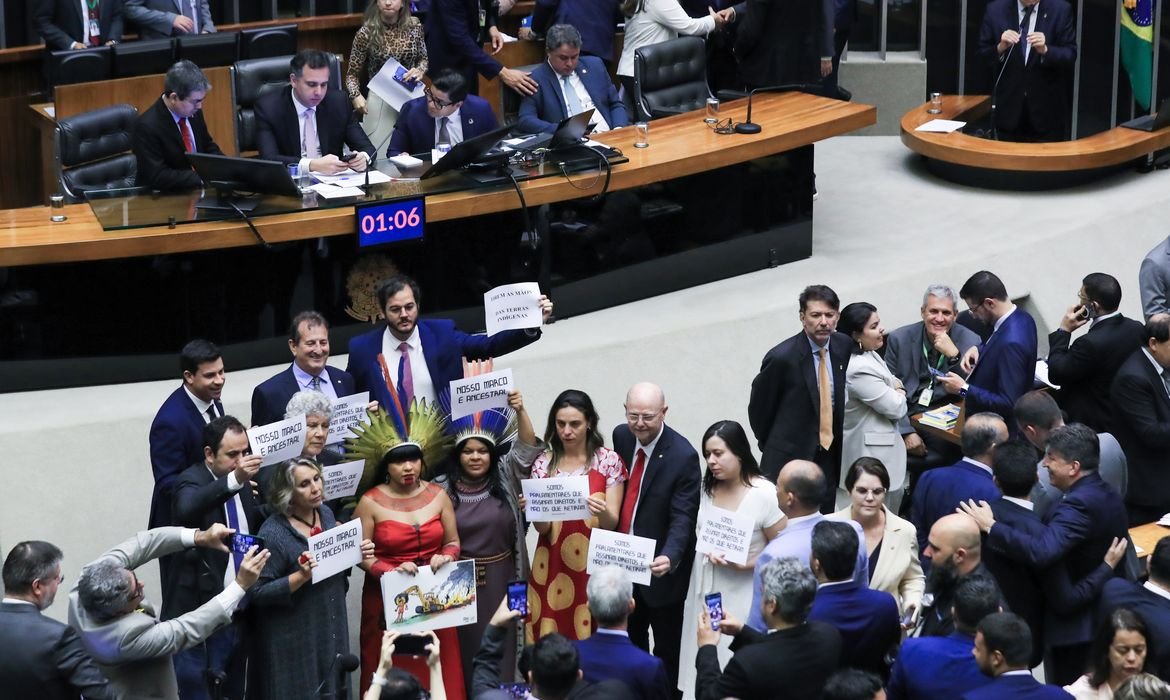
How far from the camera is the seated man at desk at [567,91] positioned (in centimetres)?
856

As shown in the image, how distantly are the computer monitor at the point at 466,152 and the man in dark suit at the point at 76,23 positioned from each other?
8.54 ft

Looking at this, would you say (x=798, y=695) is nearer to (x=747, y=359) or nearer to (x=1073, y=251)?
(x=747, y=359)

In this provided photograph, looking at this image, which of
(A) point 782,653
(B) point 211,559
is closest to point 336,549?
(B) point 211,559

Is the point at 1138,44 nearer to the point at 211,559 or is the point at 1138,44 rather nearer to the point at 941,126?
the point at 941,126

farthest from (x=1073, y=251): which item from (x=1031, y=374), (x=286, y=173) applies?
(x=286, y=173)

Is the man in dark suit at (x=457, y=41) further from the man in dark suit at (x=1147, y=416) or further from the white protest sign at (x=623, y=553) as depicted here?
the white protest sign at (x=623, y=553)

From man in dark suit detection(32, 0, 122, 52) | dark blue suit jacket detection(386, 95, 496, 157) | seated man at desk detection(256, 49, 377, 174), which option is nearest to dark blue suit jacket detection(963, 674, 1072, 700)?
seated man at desk detection(256, 49, 377, 174)

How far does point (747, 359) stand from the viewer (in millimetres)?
8039

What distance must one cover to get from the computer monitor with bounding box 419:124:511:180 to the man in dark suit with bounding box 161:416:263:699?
95.4 inches

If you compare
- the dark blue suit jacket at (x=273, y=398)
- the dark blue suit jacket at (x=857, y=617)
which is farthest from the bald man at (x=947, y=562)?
the dark blue suit jacket at (x=273, y=398)

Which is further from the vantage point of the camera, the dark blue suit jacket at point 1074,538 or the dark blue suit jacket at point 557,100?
the dark blue suit jacket at point 557,100

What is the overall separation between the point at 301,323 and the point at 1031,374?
293 cm

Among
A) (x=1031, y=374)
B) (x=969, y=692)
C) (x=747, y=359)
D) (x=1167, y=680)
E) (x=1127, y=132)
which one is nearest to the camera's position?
(x=969, y=692)

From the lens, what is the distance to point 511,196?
759 centimetres
